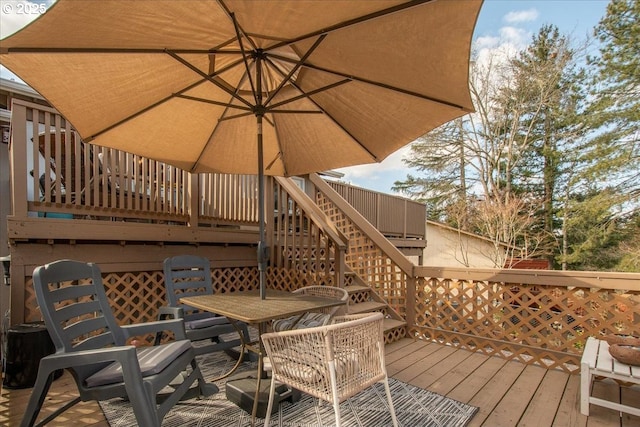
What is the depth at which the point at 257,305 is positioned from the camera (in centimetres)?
229

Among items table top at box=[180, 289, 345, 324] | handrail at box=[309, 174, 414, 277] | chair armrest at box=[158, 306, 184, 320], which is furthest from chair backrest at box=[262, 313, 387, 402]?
handrail at box=[309, 174, 414, 277]

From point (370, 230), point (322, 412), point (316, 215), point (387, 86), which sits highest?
point (387, 86)

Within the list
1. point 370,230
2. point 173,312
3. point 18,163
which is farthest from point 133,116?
point 370,230

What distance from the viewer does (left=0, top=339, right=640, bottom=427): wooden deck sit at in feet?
7.90

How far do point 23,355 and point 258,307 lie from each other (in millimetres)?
2178

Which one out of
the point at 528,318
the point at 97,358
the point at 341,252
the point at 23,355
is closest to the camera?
the point at 97,358

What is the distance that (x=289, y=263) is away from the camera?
15.8 feet

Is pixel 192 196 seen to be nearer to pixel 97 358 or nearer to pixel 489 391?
pixel 97 358

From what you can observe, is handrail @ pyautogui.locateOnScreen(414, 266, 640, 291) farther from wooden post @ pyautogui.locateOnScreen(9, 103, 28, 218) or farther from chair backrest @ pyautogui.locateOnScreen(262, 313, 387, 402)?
wooden post @ pyautogui.locateOnScreen(9, 103, 28, 218)

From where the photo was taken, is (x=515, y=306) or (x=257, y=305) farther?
(x=515, y=306)

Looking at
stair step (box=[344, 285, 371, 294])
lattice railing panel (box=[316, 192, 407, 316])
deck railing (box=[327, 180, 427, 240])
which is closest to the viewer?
stair step (box=[344, 285, 371, 294])

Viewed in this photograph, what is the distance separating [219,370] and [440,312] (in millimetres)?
2752

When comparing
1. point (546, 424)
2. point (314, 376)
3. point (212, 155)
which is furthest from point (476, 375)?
point (212, 155)

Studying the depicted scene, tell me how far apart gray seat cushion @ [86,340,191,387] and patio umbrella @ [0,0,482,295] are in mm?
740
